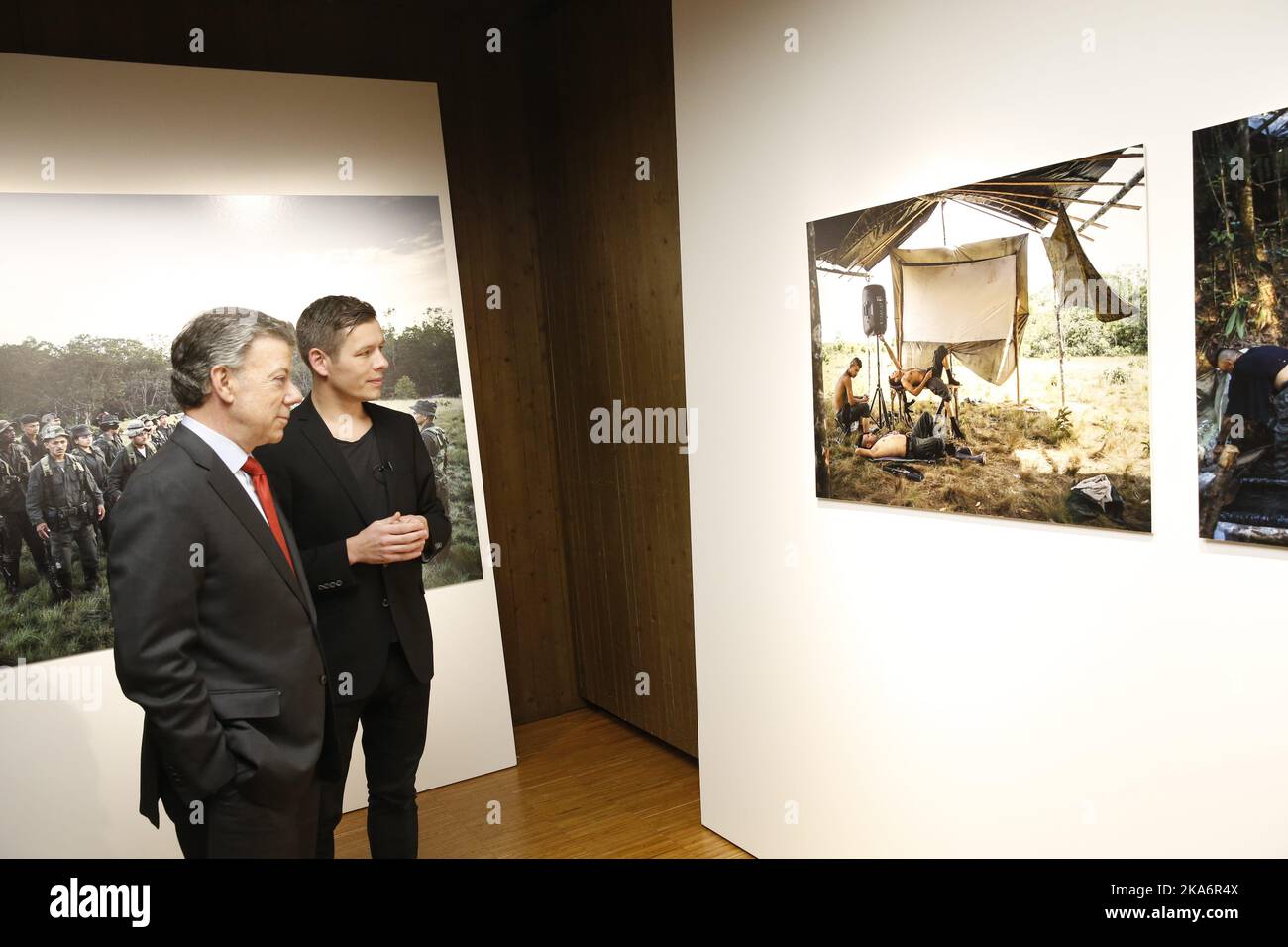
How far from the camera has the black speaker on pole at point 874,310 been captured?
9.32 feet

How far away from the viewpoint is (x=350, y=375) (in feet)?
9.57

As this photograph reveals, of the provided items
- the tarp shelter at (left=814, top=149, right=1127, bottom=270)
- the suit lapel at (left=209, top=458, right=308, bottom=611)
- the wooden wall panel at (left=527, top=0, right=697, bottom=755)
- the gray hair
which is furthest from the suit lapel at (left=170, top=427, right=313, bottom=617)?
the wooden wall panel at (left=527, top=0, right=697, bottom=755)

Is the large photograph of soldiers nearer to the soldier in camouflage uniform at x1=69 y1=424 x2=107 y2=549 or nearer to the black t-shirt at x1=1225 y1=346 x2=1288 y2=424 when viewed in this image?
the soldier in camouflage uniform at x1=69 y1=424 x2=107 y2=549

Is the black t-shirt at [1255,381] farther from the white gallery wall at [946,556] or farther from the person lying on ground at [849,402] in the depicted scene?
the person lying on ground at [849,402]

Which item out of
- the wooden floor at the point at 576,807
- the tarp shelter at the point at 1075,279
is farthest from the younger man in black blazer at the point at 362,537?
the tarp shelter at the point at 1075,279

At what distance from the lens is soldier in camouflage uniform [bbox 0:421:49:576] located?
3662 millimetres

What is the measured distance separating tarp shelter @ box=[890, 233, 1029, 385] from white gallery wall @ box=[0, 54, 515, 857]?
2329 millimetres

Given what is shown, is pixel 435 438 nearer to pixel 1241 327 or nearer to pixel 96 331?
pixel 96 331

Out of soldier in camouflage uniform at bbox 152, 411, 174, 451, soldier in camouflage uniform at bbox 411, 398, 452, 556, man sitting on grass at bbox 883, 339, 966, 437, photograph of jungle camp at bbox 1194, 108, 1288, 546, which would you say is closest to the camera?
photograph of jungle camp at bbox 1194, 108, 1288, 546

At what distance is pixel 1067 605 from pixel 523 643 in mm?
3355

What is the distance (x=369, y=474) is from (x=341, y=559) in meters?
0.28

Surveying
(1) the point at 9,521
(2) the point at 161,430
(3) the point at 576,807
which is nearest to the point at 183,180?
(2) the point at 161,430
